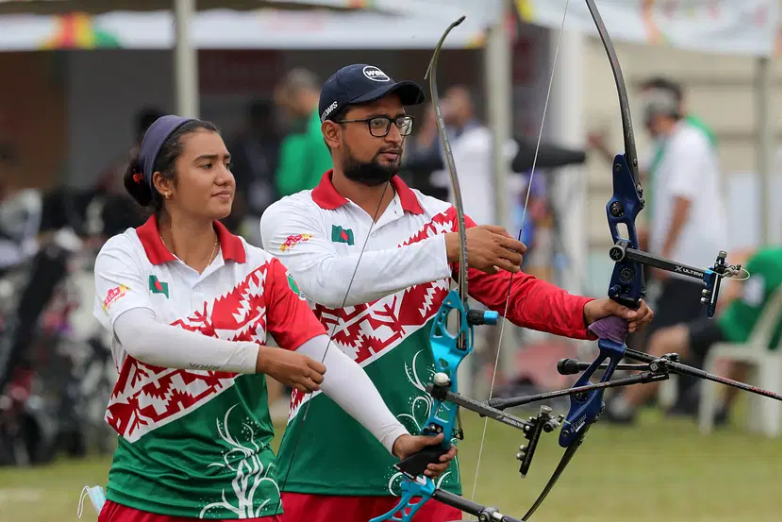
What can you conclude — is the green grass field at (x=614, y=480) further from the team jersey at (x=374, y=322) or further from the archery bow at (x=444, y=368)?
the archery bow at (x=444, y=368)

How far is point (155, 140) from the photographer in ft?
13.3

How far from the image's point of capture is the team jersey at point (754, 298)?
418 inches

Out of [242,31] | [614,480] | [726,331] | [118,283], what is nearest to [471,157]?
[726,331]

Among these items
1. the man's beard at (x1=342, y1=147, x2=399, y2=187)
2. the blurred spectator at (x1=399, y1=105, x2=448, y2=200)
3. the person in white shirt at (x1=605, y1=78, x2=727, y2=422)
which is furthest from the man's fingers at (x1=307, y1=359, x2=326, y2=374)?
the person in white shirt at (x1=605, y1=78, x2=727, y2=422)

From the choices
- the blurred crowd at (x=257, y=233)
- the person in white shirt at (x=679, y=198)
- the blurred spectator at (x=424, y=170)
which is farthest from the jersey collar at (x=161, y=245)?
the person in white shirt at (x=679, y=198)

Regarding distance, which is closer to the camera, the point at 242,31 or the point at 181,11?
the point at 181,11

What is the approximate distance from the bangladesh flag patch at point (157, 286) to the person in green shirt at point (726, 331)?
23.5ft

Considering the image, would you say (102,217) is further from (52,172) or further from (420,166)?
(52,172)

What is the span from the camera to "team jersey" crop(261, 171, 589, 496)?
4316 mm

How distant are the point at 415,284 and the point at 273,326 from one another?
35 cm

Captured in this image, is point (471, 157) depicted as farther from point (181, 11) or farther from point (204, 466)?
point (204, 466)

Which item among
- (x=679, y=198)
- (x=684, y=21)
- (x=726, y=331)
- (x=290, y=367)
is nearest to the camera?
(x=290, y=367)

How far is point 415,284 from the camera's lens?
4.00m

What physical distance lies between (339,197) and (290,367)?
0.85 meters
